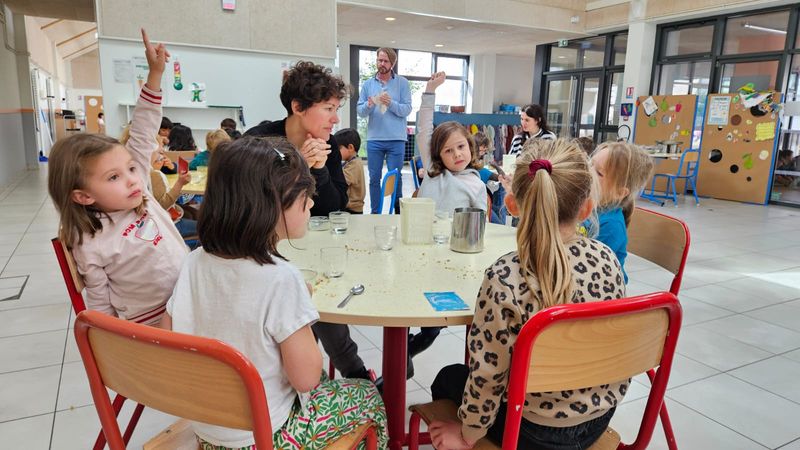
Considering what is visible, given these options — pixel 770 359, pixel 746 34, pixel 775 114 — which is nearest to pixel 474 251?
pixel 770 359

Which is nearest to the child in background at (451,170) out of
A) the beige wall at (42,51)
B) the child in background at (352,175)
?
the child in background at (352,175)

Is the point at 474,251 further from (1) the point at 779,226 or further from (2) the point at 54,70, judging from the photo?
(2) the point at 54,70

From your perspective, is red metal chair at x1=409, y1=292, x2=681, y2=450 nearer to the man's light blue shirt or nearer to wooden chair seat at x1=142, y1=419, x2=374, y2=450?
wooden chair seat at x1=142, y1=419, x2=374, y2=450

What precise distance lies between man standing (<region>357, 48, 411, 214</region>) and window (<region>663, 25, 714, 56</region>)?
6.12 meters

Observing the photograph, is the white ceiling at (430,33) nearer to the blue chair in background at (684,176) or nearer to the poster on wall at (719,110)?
the poster on wall at (719,110)

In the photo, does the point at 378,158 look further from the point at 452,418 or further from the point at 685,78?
the point at 685,78

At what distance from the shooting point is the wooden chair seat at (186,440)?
1.13 m

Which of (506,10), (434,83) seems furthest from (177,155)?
(506,10)

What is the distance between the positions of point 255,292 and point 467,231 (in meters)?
0.88

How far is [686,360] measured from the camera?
263 cm

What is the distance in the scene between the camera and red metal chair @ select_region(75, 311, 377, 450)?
82 cm

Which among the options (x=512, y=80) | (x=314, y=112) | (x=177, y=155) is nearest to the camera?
(x=314, y=112)

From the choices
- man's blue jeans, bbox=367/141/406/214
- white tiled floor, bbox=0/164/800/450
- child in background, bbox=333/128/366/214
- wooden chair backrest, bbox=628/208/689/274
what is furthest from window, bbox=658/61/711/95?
wooden chair backrest, bbox=628/208/689/274

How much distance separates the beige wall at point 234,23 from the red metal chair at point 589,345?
21.6 feet
